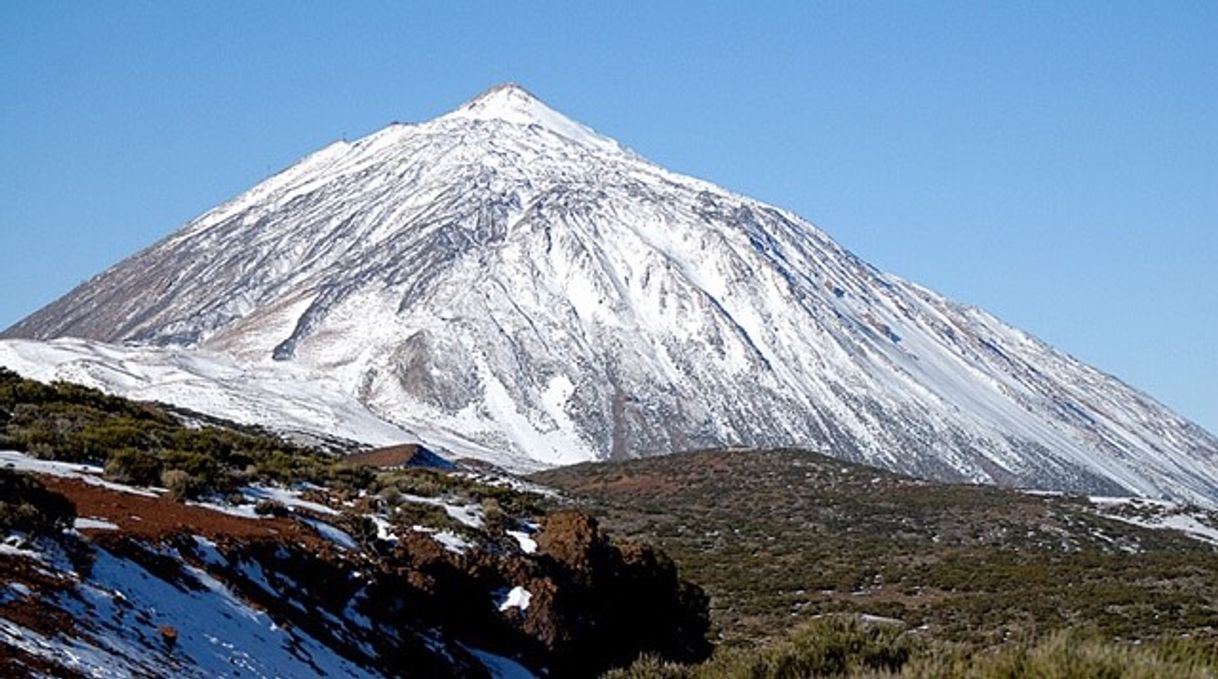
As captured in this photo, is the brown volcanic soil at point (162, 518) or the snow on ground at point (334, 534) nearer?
the brown volcanic soil at point (162, 518)

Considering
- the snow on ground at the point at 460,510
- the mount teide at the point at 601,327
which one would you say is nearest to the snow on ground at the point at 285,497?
the snow on ground at the point at 460,510

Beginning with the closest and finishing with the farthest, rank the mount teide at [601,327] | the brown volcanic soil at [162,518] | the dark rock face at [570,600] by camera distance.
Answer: the brown volcanic soil at [162,518], the dark rock face at [570,600], the mount teide at [601,327]

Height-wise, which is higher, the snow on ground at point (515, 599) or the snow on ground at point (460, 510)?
the snow on ground at point (460, 510)

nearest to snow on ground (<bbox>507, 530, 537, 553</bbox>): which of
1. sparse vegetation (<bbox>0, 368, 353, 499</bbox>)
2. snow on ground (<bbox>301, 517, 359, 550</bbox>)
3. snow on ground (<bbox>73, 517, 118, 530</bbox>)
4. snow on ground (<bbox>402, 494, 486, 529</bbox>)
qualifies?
snow on ground (<bbox>402, 494, 486, 529</bbox>)

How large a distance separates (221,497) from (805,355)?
412 ft

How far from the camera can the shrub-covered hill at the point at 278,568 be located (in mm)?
10758

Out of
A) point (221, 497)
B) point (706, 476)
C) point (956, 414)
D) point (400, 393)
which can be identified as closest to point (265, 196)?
point (400, 393)

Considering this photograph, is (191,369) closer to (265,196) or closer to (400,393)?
(400,393)

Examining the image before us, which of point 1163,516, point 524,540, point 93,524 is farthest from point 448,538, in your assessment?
point 1163,516

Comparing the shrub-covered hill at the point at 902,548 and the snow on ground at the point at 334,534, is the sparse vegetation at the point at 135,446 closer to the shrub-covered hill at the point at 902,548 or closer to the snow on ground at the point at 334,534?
the snow on ground at the point at 334,534

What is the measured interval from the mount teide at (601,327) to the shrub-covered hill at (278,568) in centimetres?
9011

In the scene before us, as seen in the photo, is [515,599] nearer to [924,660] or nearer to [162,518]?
[162,518]

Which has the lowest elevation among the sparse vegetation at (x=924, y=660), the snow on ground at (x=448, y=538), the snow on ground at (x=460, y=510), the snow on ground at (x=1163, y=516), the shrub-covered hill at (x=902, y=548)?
the snow on ground at (x=448, y=538)

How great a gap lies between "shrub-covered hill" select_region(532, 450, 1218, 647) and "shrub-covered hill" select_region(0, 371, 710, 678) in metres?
4.60
